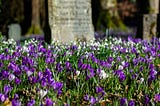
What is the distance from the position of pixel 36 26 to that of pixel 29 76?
939 inches

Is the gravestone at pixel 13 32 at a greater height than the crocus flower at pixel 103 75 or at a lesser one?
lesser

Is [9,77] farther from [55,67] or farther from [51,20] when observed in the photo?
[51,20]

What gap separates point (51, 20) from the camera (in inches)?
464

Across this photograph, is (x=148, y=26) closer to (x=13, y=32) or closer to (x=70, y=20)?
(x=70, y=20)

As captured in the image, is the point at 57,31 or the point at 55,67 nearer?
the point at 55,67

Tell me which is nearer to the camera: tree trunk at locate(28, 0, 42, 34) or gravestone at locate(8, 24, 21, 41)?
gravestone at locate(8, 24, 21, 41)

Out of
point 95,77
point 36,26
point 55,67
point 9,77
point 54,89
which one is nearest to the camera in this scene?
point 54,89

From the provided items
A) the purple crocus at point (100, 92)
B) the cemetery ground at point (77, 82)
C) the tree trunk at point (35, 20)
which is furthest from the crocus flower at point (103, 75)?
the tree trunk at point (35, 20)

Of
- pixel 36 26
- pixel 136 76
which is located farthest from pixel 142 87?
pixel 36 26

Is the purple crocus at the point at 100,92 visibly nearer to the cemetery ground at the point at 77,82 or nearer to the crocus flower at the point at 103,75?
the cemetery ground at the point at 77,82

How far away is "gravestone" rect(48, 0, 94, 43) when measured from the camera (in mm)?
11812

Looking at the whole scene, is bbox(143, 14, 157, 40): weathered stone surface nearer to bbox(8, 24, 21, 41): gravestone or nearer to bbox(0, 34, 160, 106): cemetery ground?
bbox(8, 24, 21, 41): gravestone

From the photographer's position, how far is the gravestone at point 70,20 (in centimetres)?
1181

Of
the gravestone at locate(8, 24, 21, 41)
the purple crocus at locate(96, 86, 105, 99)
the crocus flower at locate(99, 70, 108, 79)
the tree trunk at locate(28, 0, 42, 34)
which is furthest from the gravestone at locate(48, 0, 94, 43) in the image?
the tree trunk at locate(28, 0, 42, 34)
